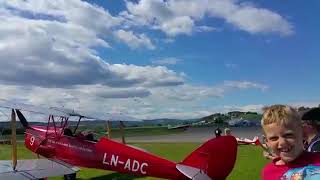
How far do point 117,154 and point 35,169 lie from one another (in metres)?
2.23

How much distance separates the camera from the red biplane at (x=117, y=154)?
10.3 m

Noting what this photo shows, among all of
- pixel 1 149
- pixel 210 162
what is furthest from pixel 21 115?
pixel 1 149

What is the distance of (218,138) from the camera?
10344 millimetres

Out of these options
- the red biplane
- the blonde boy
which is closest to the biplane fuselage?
the red biplane

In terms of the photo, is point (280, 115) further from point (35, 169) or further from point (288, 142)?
point (35, 169)

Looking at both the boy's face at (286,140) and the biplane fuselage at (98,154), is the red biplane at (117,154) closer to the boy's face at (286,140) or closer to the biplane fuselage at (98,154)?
the biplane fuselage at (98,154)

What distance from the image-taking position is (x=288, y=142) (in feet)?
7.11

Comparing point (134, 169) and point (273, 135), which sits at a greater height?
point (273, 135)

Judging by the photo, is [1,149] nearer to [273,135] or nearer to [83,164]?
[83,164]

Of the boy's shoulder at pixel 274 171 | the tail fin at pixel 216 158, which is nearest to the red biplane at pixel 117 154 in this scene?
the tail fin at pixel 216 158

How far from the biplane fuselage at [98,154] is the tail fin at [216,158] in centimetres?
69

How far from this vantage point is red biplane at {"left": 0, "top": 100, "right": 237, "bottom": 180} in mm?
10328

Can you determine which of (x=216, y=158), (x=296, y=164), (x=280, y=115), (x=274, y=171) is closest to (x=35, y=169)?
(x=216, y=158)

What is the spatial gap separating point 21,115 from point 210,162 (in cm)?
823
